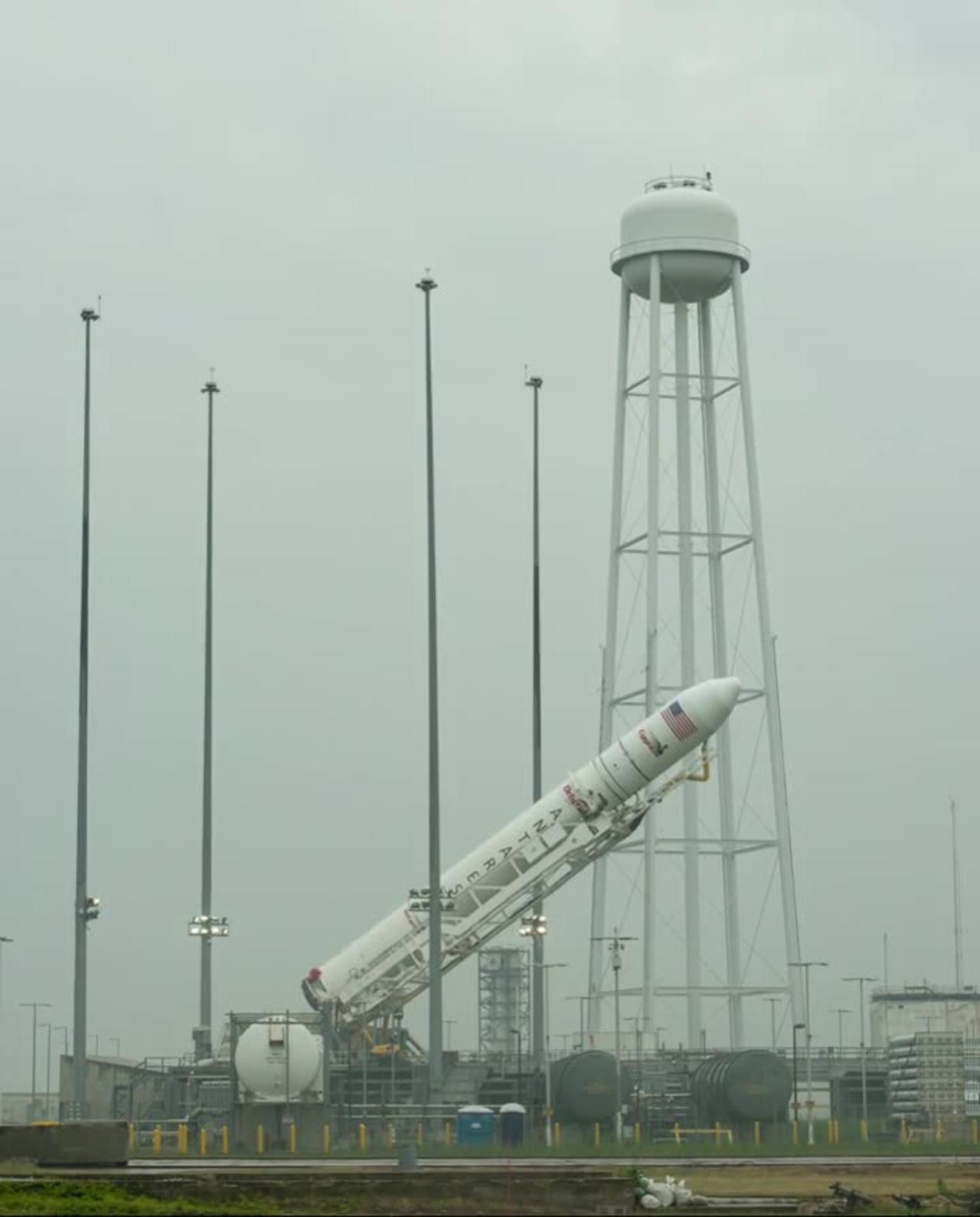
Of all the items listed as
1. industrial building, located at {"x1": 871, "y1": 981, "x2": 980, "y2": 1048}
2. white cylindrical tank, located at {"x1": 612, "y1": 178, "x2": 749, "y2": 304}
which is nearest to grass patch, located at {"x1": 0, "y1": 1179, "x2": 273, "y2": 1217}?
white cylindrical tank, located at {"x1": 612, "y1": 178, "x2": 749, "y2": 304}

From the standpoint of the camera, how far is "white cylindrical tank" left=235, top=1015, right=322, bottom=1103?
66.5m

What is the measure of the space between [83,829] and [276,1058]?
7.41 metres

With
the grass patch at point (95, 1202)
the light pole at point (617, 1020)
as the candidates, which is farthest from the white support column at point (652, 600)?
the grass patch at point (95, 1202)

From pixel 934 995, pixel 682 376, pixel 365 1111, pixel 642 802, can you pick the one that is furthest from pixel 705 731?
pixel 934 995

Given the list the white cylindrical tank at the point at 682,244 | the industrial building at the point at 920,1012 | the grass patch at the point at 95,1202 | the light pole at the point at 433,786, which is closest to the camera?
the grass patch at the point at 95,1202

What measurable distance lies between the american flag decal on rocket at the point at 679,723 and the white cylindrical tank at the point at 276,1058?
11816mm

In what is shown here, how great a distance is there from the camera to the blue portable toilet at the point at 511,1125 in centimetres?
6216

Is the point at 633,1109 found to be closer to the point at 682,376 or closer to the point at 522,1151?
the point at 522,1151

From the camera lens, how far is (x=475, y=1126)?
6241 cm

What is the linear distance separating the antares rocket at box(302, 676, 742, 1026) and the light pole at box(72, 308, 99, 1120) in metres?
6.57

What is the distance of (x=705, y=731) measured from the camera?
65812mm

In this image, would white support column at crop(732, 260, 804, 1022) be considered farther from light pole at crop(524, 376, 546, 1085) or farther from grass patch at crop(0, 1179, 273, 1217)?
grass patch at crop(0, 1179, 273, 1217)

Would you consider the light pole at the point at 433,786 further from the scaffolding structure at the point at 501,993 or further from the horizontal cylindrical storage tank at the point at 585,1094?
the scaffolding structure at the point at 501,993

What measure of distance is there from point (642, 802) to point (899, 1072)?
1898 centimetres
